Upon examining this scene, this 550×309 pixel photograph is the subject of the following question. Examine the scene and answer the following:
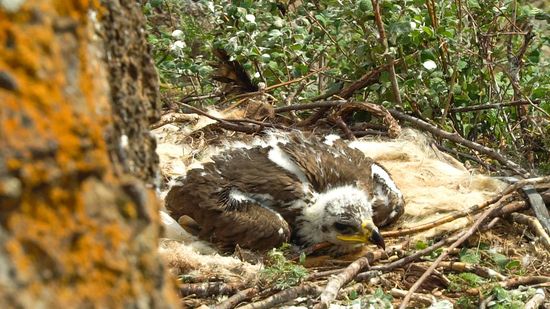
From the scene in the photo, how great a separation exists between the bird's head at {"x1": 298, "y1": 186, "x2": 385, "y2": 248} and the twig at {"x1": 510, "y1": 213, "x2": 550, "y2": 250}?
0.85 m

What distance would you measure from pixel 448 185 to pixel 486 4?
1.84m

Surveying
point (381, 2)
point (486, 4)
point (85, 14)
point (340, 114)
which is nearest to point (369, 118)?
point (340, 114)

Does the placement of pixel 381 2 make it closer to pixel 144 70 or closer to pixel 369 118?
pixel 369 118

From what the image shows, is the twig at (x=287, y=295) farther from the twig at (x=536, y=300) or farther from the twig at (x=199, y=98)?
the twig at (x=199, y=98)

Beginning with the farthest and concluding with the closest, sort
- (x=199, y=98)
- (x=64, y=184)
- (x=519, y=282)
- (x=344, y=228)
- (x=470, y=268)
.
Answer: (x=199, y=98) < (x=344, y=228) < (x=470, y=268) < (x=519, y=282) < (x=64, y=184)

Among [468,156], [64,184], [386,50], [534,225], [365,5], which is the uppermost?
[64,184]

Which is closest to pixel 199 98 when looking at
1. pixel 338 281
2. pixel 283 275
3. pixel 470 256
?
pixel 470 256

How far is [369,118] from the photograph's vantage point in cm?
658

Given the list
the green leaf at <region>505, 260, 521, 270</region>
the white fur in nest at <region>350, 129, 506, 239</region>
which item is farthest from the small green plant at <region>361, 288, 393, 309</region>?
the white fur in nest at <region>350, 129, 506, 239</region>

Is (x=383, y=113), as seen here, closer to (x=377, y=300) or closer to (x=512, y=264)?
(x=512, y=264)

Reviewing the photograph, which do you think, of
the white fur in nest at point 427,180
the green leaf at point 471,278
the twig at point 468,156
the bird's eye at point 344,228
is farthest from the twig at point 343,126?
the green leaf at point 471,278

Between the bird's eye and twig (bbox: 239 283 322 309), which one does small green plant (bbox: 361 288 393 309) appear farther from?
the bird's eye

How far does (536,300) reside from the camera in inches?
154

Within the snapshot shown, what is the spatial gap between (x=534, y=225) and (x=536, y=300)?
3.44 feet
